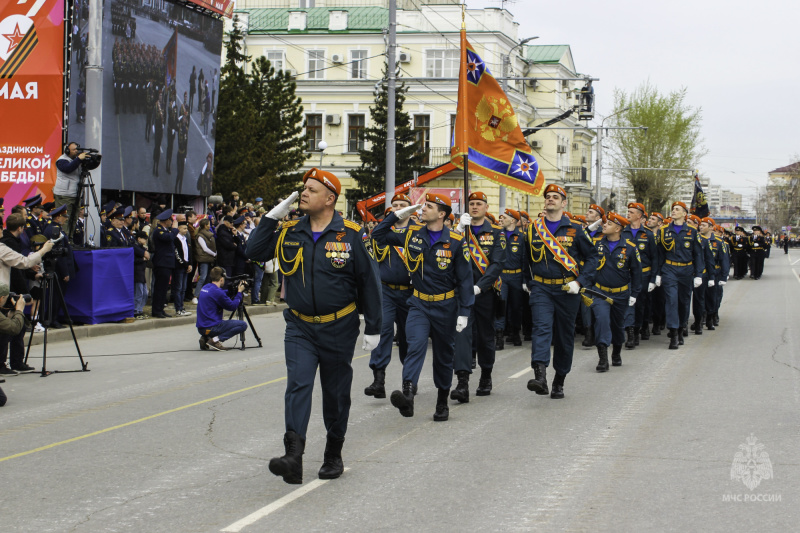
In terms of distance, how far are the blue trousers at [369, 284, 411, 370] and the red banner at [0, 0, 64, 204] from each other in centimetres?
1193

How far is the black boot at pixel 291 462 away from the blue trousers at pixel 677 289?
10182 millimetres

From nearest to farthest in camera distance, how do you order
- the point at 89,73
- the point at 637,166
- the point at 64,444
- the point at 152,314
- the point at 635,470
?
the point at 635,470 → the point at 64,444 → the point at 89,73 → the point at 152,314 → the point at 637,166

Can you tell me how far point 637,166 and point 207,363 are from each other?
217ft

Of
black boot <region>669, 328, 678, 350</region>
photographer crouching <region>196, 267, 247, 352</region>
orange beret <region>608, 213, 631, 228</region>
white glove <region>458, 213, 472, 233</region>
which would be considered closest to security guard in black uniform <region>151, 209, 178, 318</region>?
photographer crouching <region>196, 267, 247, 352</region>

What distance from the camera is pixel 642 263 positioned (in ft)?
50.5

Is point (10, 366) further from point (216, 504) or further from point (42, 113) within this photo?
point (42, 113)

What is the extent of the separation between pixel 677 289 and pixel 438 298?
786cm

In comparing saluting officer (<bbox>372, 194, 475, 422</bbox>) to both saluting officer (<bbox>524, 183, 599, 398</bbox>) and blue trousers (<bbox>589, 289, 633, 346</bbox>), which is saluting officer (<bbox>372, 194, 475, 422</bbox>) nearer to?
saluting officer (<bbox>524, 183, 599, 398</bbox>)

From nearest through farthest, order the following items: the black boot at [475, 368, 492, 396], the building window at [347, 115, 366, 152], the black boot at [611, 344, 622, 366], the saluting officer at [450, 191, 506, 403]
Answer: the saluting officer at [450, 191, 506, 403] → the black boot at [475, 368, 492, 396] → the black boot at [611, 344, 622, 366] → the building window at [347, 115, 366, 152]

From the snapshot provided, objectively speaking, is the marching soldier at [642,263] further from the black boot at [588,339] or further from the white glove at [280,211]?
the white glove at [280,211]

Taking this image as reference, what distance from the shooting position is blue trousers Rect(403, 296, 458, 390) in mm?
8773

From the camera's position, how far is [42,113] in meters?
19.9

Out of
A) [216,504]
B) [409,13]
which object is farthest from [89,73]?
[409,13]

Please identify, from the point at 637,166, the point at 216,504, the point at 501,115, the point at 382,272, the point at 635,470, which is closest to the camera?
the point at 216,504
